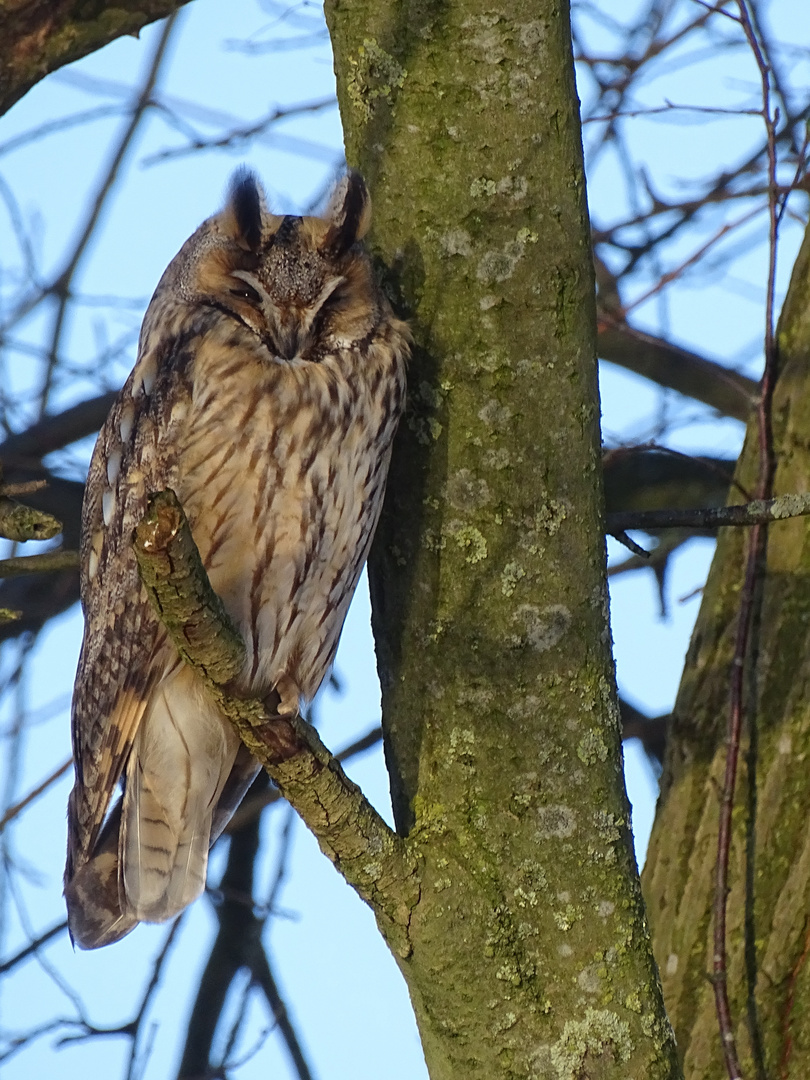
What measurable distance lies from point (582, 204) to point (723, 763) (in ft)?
3.42

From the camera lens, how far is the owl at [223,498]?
75.9 inches

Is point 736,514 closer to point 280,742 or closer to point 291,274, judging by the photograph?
point 280,742

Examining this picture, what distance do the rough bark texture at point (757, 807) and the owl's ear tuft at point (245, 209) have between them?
1.02 metres

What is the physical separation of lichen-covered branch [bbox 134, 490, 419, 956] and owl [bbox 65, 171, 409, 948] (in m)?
0.16

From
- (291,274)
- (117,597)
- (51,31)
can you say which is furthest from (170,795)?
(51,31)

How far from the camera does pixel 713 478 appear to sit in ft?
10.2

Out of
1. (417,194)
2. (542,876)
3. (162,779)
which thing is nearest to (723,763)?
(542,876)

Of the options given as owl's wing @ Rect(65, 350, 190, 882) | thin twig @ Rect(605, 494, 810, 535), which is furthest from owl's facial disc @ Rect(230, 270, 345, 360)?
thin twig @ Rect(605, 494, 810, 535)

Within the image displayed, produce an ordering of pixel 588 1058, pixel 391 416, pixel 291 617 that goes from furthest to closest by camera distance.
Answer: pixel 291 617, pixel 391 416, pixel 588 1058

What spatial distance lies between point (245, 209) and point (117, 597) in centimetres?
69

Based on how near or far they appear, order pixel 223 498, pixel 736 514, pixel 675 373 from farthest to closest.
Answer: pixel 675 373, pixel 223 498, pixel 736 514

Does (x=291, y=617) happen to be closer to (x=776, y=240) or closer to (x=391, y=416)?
(x=391, y=416)

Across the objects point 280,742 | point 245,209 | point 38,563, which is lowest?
point 280,742

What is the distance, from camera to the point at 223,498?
6.29 ft
